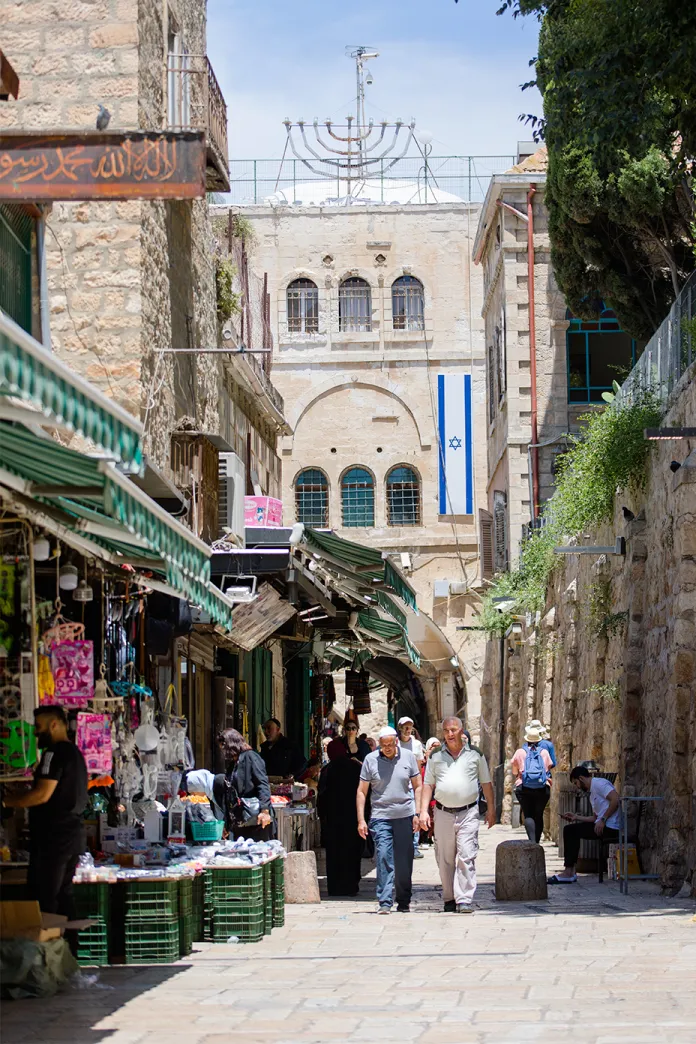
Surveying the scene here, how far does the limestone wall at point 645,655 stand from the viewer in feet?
47.4

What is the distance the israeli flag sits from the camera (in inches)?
1455

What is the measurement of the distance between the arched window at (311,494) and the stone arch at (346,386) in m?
1.00

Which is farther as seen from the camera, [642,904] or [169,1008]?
A: [642,904]

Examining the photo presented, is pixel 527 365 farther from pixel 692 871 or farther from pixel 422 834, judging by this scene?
pixel 692 871

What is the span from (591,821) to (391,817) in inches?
135

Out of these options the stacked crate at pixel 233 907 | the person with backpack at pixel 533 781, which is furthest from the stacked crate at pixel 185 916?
the person with backpack at pixel 533 781

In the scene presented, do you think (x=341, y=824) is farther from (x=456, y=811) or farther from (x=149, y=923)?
(x=149, y=923)

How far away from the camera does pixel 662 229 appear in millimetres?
22344

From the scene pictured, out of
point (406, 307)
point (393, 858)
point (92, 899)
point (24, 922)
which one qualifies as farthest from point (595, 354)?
point (24, 922)

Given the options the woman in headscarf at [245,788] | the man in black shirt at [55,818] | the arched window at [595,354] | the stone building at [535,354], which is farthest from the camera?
the arched window at [595,354]

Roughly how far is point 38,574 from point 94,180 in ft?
9.41

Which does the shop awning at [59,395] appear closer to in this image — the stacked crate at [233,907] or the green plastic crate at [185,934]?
the green plastic crate at [185,934]

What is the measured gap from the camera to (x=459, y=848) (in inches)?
500

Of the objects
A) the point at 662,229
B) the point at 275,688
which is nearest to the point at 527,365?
the point at 662,229
